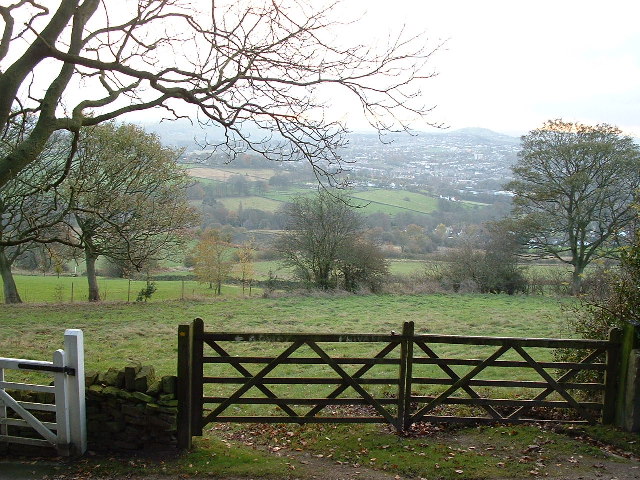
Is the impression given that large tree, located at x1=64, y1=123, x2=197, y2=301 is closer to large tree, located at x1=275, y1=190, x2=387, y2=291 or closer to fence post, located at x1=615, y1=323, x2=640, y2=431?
large tree, located at x1=275, y1=190, x2=387, y2=291

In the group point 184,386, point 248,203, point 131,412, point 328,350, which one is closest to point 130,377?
point 131,412

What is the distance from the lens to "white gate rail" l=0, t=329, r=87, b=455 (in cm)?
634

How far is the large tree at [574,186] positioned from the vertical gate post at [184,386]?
1191 inches

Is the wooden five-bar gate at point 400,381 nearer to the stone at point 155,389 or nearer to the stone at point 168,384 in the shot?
the stone at point 168,384

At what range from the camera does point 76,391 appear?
6.46 meters

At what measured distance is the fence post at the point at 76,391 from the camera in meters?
6.36

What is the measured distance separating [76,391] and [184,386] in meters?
1.27

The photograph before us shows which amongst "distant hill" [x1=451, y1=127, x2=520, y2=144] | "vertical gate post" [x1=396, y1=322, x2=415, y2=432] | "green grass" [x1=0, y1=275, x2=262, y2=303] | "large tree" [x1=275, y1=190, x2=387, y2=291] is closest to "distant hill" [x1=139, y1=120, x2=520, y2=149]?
"distant hill" [x1=451, y1=127, x2=520, y2=144]

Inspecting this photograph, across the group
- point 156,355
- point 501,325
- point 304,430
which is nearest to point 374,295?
point 501,325

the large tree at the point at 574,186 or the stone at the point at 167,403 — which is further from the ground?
the large tree at the point at 574,186

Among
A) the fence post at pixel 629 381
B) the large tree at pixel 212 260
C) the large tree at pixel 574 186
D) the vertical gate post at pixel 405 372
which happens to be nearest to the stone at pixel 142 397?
the vertical gate post at pixel 405 372

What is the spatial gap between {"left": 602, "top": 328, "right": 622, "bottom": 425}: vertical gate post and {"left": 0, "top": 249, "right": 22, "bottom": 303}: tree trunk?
2798 centimetres

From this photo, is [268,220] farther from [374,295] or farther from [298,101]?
[298,101]

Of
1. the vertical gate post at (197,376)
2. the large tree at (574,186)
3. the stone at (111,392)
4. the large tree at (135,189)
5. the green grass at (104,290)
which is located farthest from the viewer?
the large tree at (574,186)
